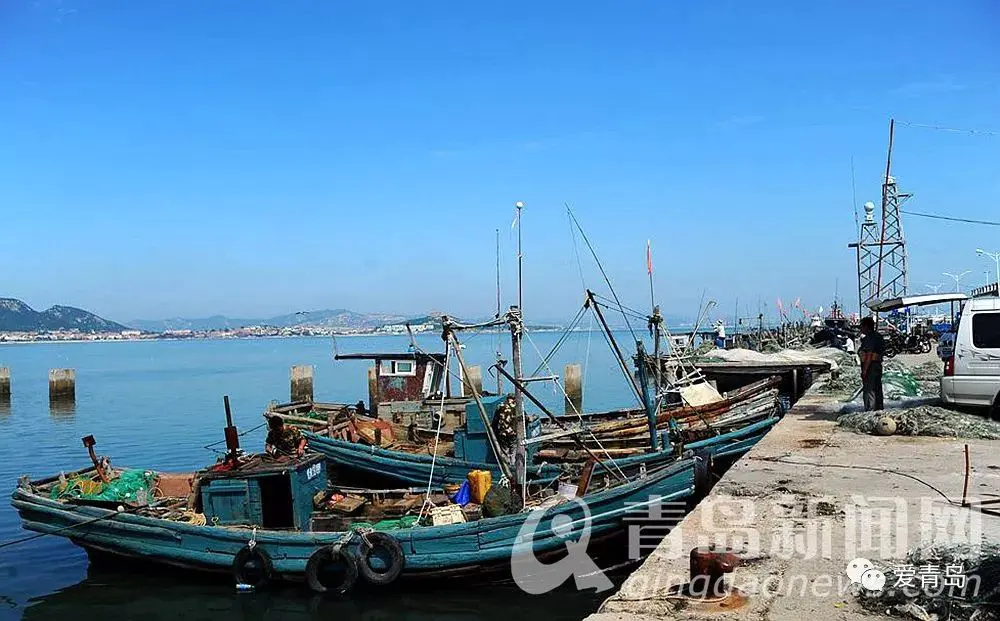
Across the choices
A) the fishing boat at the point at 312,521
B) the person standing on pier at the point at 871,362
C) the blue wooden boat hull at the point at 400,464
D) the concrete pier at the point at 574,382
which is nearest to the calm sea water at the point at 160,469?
the fishing boat at the point at 312,521

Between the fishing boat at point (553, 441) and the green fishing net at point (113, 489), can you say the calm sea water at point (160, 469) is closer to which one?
the green fishing net at point (113, 489)

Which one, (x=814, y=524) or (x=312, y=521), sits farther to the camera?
(x=312, y=521)

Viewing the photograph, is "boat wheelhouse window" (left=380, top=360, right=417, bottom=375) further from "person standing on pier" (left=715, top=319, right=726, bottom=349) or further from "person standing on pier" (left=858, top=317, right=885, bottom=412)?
"person standing on pier" (left=715, top=319, right=726, bottom=349)

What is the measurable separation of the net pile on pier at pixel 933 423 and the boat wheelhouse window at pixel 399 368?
11297 mm

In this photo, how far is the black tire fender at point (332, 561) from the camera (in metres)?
11.4

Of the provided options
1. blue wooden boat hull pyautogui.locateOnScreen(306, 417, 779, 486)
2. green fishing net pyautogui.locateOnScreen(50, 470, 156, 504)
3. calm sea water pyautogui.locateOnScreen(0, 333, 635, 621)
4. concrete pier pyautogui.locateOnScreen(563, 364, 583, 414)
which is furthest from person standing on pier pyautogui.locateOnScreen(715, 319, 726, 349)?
green fishing net pyautogui.locateOnScreen(50, 470, 156, 504)

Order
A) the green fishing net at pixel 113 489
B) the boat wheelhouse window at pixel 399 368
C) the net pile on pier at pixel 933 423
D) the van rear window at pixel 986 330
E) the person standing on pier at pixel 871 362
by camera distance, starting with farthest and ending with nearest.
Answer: the boat wheelhouse window at pixel 399 368
the green fishing net at pixel 113 489
the person standing on pier at pixel 871 362
the van rear window at pixel 986 330
the net pile on pier at pixel 933 423

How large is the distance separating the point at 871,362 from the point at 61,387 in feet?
156

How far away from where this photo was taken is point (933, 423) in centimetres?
1214

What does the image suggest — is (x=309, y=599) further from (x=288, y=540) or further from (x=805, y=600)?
(x=805, y=600)

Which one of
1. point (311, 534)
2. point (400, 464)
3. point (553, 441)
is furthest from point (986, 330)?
point (400, 464)

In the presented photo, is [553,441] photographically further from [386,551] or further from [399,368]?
[386,551]

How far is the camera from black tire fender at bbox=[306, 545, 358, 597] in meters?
11.4

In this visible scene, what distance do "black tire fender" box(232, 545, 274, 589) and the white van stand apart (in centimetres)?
1144
